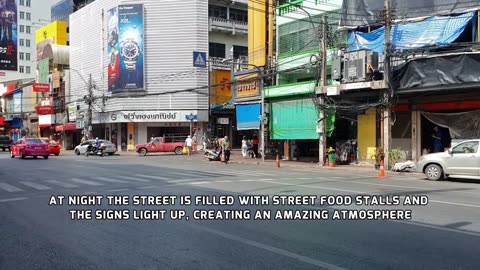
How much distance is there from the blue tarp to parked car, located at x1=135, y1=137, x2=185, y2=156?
21.6 m

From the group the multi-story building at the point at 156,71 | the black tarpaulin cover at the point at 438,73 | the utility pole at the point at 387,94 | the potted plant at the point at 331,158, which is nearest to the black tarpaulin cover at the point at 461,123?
the black tarpaulin cover at the point at 438,73

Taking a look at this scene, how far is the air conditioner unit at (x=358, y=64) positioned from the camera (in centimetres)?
2383

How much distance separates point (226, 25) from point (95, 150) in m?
20.1

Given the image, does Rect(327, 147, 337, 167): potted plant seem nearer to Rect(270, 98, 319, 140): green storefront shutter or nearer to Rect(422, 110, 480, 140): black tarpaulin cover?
Rect(270, 98, 319, 140): green storefront shutter

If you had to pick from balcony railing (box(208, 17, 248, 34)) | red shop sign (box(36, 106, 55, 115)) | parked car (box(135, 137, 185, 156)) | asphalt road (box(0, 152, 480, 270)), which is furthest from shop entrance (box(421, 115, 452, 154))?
red shop sign (box(36, 106, 55, 115))

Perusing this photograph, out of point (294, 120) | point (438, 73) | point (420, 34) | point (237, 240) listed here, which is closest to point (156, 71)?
point (294, 120)

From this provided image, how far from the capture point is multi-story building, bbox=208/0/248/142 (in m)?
50.1

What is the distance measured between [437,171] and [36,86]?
55.4 metres

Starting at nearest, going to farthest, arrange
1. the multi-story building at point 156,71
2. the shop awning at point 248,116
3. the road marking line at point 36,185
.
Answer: the road marking line at point 36,185 → the shop awning at point 248,116 → the multi-story building at point 156,71

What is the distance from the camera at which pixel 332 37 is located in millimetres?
27453

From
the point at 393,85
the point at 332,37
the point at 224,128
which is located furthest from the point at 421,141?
the point at 224,128

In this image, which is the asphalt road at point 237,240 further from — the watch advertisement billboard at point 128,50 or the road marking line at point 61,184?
the watch advertisement billboard at point 128,50

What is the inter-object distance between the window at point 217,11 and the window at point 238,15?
116 cm

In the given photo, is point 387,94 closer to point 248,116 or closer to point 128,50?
point 248,116
